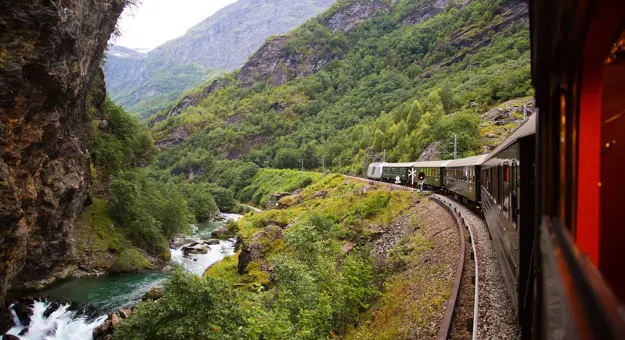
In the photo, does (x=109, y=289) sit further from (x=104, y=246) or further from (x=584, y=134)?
(x=584, y=134)

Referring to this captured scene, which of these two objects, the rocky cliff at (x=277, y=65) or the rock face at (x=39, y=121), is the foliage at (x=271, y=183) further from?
the rocky cliff at (x=277, y=65)

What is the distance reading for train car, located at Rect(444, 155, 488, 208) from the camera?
17125mm

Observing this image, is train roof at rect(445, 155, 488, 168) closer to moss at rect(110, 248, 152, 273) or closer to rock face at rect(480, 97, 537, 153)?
rock face at rect(480, 97, 537, 153)

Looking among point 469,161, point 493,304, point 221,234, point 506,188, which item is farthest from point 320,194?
point 506,188

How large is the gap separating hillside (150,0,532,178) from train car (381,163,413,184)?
7952 millimetres

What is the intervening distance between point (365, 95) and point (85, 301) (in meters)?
136

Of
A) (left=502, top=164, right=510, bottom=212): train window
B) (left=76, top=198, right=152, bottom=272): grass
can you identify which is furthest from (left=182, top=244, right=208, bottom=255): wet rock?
(left=502, top=164, right=510, bottom=212): train window

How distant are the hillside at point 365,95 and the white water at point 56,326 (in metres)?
39.5

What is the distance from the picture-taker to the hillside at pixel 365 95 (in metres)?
63.7

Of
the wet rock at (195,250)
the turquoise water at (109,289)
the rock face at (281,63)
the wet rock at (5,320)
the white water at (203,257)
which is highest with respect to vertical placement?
the rock face at (281,63)

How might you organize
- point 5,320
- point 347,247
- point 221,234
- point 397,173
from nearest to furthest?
1. point 5,320
2. point 347,247
3. point 397,173
4. point 221,234

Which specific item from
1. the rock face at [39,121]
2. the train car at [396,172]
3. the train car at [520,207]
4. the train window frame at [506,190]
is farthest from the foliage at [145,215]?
the train car at [520,207]

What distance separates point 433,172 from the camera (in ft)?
99.8

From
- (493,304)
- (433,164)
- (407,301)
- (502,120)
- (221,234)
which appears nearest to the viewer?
(493,304)
